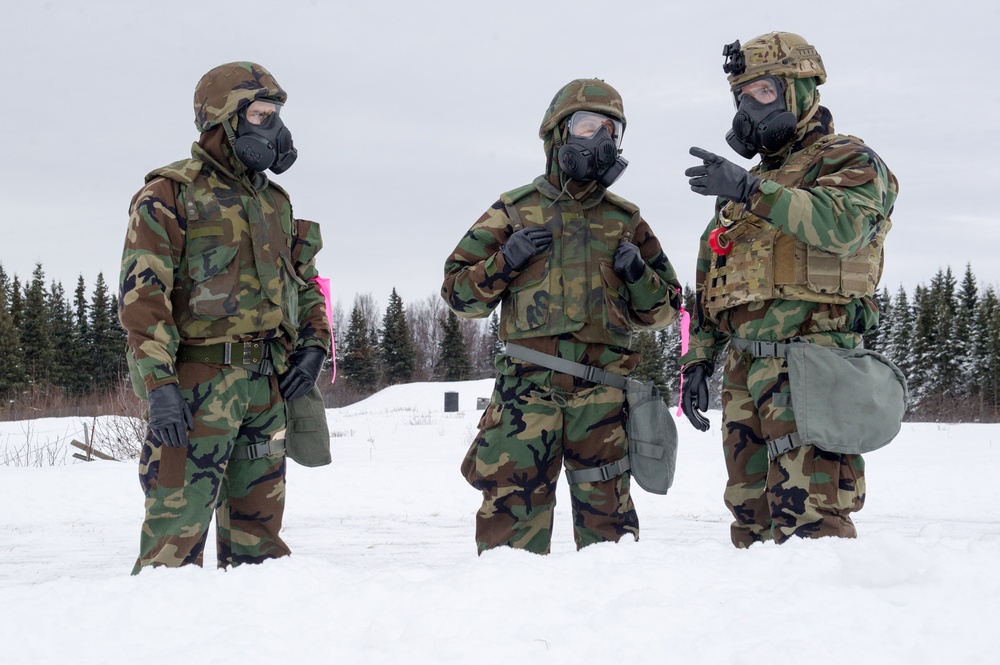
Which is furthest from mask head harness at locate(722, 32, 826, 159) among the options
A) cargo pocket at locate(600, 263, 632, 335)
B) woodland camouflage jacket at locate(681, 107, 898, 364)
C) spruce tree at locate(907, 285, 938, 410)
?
spruce tree at locate(907, 285, 938, 410)

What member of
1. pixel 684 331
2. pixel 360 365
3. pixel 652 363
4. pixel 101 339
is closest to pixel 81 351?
pixel 101 339

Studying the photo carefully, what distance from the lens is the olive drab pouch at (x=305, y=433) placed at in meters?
4.11

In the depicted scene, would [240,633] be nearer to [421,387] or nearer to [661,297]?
[661,297]

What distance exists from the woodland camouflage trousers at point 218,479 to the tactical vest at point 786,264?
2.24 m

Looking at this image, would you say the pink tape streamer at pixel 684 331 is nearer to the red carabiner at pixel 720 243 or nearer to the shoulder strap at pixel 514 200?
the red carabiner at pixel 720 243

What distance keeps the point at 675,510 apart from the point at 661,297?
415cm

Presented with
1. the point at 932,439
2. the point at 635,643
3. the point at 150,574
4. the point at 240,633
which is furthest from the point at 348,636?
the point at 932,439

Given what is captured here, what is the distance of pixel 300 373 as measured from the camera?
4.03m

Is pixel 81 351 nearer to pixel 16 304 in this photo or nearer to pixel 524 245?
pixel 16 304

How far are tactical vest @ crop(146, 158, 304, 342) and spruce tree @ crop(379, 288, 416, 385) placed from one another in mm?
49918

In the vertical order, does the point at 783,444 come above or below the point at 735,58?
below

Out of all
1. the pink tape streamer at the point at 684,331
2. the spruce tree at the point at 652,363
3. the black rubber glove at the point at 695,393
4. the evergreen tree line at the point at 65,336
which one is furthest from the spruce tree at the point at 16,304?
the black rubber glove at the point at 695,393

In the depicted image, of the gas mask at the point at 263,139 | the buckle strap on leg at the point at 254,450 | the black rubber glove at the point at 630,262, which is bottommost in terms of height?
the buckle strap on leg at the point at 254,450

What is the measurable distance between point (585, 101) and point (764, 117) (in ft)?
2.75
